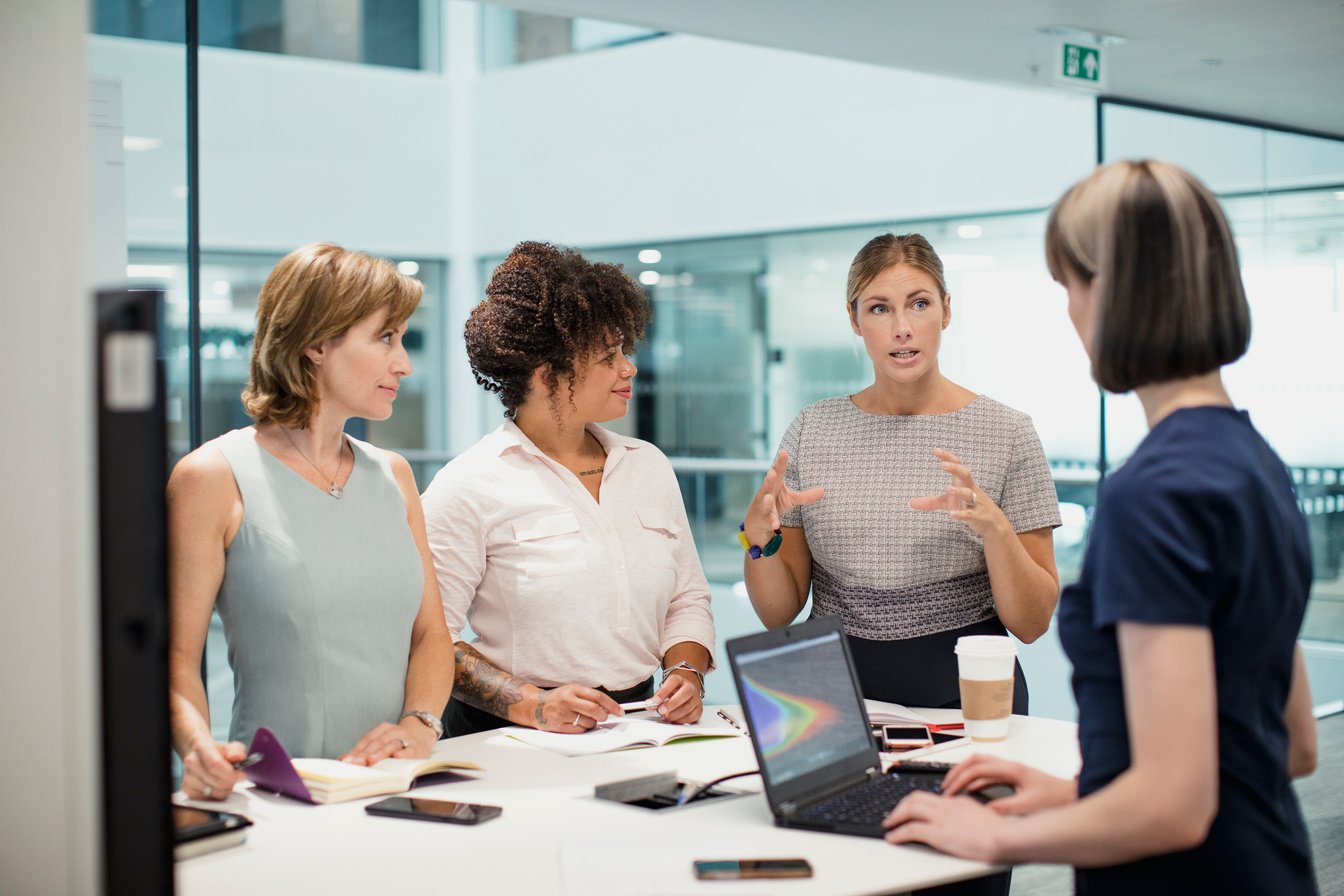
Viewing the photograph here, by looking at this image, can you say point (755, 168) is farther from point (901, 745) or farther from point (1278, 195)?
point (901, 745)

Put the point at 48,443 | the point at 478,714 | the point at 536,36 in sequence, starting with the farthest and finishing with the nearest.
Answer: the point at 536,36 < the point at 478,714 < the point at 48,443

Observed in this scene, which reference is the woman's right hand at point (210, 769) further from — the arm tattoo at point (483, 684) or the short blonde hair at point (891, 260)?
the short blonde hair at point (891, 260)

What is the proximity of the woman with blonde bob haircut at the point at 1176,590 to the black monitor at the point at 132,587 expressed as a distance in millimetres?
912

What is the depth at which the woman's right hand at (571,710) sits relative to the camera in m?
2.25

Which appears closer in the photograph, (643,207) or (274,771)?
(274,771)

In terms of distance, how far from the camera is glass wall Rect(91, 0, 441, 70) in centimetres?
937

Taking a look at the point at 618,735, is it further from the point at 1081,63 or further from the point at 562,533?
the point at 1081,63

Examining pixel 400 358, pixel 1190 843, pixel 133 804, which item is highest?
pixel 400 358

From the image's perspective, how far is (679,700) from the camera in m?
2.31

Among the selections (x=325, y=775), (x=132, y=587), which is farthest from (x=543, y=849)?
(x=132, y=587)

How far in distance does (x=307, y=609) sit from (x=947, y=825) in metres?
1.03

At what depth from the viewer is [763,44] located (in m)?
4.64

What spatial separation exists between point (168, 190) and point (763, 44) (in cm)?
219

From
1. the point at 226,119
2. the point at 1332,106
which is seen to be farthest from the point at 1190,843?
the point at 226,119
